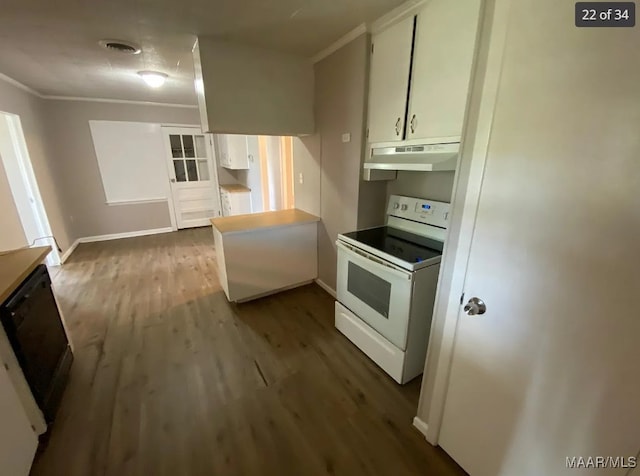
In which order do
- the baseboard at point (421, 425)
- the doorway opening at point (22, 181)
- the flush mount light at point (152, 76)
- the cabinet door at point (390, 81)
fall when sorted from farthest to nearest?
1. the doorway opening at point (22, 181)
2. the flush mount light at point (152, 76)
3. the cabinet door at point (390, 81)
4. the baseboard at point (421, 425)

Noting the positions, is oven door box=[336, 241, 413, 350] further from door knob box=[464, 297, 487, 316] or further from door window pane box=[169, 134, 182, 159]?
door window pane box=[169, 134, 182, 159]

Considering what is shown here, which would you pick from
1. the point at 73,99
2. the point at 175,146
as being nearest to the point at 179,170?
the point at 175,146

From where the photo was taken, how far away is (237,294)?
285 cm

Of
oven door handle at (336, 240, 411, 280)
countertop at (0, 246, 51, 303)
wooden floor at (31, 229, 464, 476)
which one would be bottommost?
wooden floor at (31, 229, 464, 476)

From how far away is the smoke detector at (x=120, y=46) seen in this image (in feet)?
7.21

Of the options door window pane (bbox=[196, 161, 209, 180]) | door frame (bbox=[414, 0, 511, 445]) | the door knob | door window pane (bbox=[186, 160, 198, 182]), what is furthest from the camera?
door window pane (bbox=[196, 161, 209, 180])

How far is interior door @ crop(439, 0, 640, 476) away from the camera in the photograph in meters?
0.77

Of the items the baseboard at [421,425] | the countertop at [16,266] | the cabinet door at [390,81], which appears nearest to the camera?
the countertop at [16,266]

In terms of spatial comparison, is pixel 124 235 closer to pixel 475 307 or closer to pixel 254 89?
pixel 254 89

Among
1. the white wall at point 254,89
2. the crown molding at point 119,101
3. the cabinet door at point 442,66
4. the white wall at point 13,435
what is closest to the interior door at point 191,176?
the crown molding at point 119,101

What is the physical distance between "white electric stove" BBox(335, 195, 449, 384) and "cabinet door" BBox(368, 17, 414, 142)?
60cm

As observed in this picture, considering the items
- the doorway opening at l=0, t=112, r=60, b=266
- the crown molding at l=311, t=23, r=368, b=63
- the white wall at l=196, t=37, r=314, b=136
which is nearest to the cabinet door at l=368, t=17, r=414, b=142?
the crown molding at l=311, t=23, r=368, b=63

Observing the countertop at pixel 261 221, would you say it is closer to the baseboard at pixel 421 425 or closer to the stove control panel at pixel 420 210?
the stove control panel at pixel 420 210
